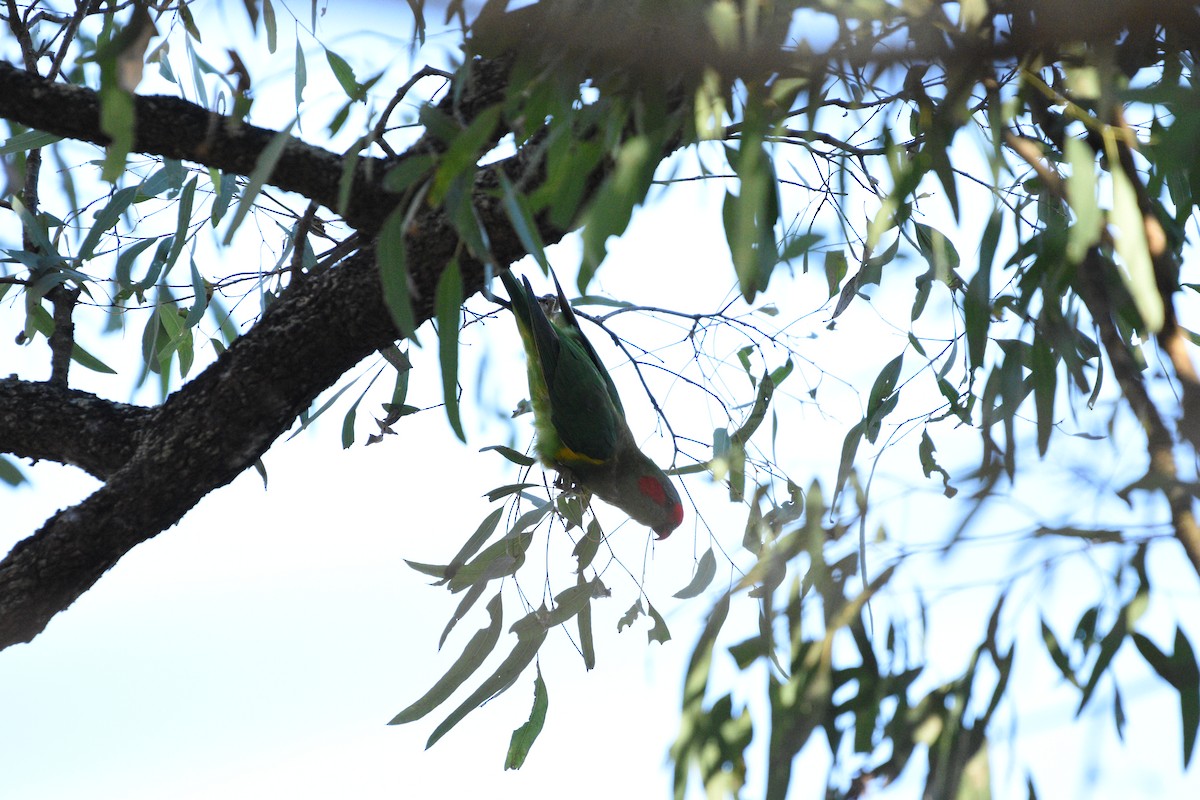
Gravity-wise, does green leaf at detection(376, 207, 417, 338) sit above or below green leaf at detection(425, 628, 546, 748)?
above

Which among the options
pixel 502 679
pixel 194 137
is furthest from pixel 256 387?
pixel 502 679

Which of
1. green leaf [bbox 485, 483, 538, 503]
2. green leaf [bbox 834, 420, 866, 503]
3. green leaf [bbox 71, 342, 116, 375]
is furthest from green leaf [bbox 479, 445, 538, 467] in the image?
green leaf [bbox 71, 342, 116, 375]

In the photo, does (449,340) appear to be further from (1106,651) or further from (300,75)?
(300,75)

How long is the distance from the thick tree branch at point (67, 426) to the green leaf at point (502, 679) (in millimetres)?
639

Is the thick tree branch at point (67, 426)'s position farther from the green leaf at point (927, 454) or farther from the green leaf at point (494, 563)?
the green leaf at point (927, 454)

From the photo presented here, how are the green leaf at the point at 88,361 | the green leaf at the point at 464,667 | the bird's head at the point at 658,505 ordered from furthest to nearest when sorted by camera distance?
the bird's head at the point at 658,505
the green leaf at the point at 88,361
the green leaf at the point at 464,667

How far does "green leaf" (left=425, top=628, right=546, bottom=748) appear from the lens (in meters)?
1.49

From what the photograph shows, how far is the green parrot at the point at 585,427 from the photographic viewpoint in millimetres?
2338

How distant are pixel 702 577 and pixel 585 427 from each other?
0.80 m

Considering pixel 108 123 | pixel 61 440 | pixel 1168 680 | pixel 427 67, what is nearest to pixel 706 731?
pixel 1168 680

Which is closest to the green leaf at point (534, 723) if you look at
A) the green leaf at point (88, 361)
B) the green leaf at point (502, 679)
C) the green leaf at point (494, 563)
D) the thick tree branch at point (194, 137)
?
the green leaf at point (502, 679)

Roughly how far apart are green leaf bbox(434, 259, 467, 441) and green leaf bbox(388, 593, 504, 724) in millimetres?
654

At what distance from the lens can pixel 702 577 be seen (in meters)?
1.69

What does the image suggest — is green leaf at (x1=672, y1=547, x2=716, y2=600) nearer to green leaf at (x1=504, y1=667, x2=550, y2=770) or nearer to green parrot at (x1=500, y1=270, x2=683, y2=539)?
green leaf at (x1=504, y1=667, x2=550, y2=770)
